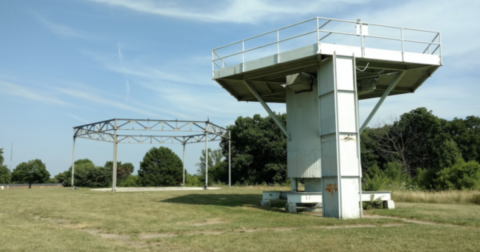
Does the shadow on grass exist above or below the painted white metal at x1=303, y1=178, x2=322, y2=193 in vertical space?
below

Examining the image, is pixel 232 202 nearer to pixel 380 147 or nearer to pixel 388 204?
pixel 388 204

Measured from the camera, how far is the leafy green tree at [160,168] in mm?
70375

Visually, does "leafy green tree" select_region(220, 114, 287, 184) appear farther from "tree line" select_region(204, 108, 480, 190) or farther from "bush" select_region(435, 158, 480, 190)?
"bush" select_region(435, 158, 480, 190)

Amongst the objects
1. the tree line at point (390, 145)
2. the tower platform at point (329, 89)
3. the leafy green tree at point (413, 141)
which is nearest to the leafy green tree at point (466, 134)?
the tree line at point (390, 145)

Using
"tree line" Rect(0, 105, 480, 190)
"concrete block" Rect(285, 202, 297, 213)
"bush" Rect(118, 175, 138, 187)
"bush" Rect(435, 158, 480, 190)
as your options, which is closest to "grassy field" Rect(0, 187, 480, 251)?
"concrete block" Rect(285, 202, 297, 213)

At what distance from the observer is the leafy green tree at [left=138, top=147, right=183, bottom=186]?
70.4 m

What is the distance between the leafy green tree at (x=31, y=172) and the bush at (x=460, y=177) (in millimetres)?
88249

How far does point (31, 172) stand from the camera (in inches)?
3597

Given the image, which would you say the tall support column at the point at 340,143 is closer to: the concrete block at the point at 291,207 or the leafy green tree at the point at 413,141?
the concrete block at the point at 291,207

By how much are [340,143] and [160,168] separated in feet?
200

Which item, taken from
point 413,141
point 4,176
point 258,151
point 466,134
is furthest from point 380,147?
point 4,176

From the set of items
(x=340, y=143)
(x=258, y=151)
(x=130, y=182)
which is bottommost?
(x=130, y=182)

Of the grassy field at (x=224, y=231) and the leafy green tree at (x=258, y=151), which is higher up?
the leafy green tree at (x=258, y=151)

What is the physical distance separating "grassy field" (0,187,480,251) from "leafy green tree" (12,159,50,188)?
82.7 meters
